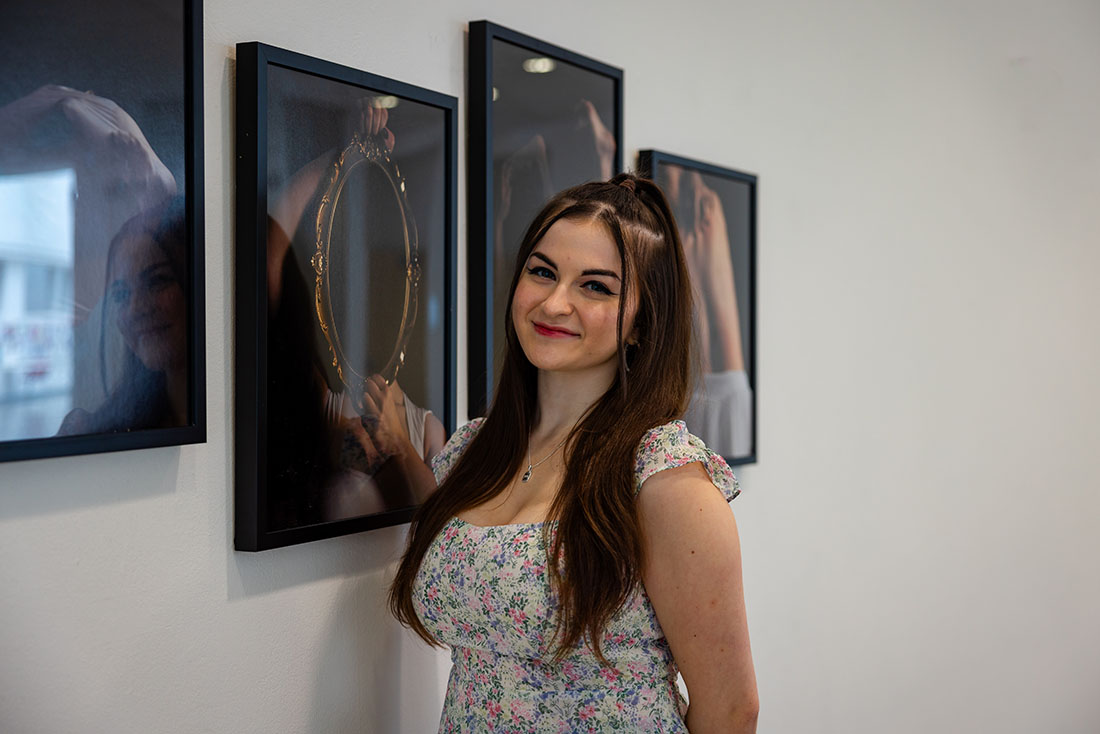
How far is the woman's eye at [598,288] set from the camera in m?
1.60

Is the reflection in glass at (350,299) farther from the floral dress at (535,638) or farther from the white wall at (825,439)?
the floral dress at (535,638)

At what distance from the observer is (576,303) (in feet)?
5.21

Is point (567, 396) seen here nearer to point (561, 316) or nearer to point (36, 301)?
point (561, 316)

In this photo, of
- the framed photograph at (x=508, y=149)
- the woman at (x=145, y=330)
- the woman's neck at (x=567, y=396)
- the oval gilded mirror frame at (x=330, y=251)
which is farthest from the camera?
the framed photograph at (x=508, y=149)

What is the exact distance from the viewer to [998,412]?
3.68 m

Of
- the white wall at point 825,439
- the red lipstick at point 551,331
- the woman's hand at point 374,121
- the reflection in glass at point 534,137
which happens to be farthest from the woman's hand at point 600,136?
the red lipstick at point 551,331

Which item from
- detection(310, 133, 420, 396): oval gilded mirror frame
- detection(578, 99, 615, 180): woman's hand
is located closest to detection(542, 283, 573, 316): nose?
detection(310, 133, 420, 396): oval gilded mirror frame

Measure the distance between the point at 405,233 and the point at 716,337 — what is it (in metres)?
1.04

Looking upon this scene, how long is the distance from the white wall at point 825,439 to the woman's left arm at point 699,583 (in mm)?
482

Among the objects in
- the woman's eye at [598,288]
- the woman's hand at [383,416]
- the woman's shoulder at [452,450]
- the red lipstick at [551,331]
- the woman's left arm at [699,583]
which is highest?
the woman's eye at [598,288]

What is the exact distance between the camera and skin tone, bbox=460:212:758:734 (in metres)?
1.49

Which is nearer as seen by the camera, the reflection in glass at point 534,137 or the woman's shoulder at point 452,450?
the woman's shoulder at point 452,450

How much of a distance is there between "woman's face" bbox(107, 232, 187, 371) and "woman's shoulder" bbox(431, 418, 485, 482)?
54 cm

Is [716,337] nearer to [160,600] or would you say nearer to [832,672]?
[832,672]
